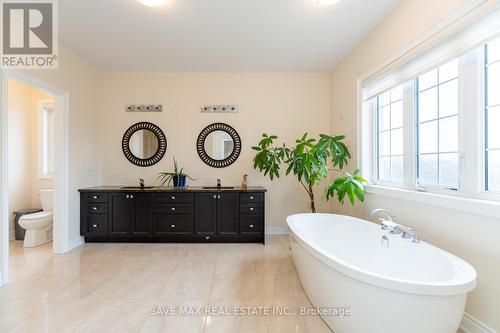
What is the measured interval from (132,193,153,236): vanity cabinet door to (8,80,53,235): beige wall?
6.08ft

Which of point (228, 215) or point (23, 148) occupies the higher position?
point (23, 148)

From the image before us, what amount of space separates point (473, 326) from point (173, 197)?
336 cm

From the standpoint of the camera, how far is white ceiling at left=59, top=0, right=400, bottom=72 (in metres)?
2.36

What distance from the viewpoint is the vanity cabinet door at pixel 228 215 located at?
353cm

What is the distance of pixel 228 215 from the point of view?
3527mm

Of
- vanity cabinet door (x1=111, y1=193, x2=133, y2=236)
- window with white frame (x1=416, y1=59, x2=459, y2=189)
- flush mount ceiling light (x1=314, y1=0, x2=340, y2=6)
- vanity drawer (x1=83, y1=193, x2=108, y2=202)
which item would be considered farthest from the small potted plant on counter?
window with white frame (x1=416, y1=59, x2=459, y2=189)

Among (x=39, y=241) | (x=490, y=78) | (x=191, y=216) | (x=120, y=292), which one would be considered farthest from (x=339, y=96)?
(x=39, y=241)

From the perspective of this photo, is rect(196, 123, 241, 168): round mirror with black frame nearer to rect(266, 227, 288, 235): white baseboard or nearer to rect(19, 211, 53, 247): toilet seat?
rect(266, 227, 288, 235): white baseboard

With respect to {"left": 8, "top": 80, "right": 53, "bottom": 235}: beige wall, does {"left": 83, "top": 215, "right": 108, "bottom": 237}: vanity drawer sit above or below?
below

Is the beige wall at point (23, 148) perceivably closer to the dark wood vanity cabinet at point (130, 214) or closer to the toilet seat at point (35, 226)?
the toilet seat at point (35, 226)

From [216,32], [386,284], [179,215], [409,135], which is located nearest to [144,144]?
[179,215]

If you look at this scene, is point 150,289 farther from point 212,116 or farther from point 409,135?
point 409,135

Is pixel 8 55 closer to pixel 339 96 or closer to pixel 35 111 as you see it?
pixel 35 111

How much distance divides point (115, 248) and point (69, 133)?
5.75 ft
